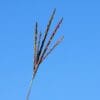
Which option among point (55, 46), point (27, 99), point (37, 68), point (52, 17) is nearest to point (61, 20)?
point (52, 17)

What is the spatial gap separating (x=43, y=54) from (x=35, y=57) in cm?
26

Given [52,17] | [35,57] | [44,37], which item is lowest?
[35,57]

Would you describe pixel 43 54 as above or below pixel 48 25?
below

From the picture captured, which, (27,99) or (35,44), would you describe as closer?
(27,99)

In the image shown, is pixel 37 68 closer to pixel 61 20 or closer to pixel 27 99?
pixel 27 99

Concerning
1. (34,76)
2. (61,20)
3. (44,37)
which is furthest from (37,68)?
(61,20)

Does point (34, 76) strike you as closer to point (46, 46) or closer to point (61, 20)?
point (46, 46)

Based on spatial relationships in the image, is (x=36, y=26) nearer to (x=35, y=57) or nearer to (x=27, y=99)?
(x=35, y=57)

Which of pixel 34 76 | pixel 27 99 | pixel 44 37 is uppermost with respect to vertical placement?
pixel 44 37

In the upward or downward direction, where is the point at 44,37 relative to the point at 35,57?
upward

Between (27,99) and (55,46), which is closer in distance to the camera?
(27,99)

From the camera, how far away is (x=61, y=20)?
8836 millimetres

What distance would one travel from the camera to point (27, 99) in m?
8.24

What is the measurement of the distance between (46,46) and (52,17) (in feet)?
2.95
